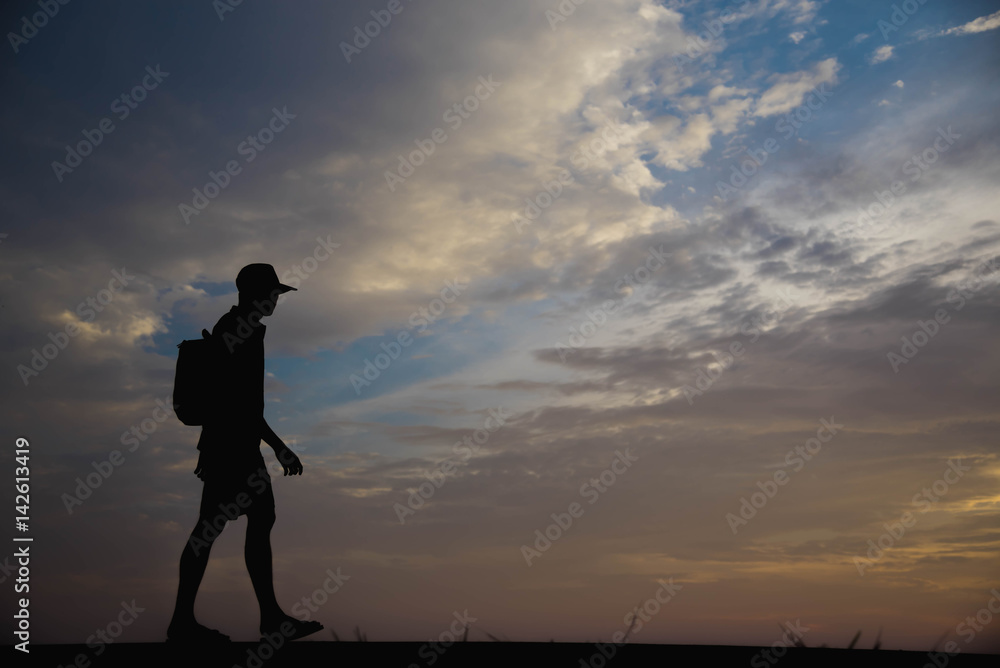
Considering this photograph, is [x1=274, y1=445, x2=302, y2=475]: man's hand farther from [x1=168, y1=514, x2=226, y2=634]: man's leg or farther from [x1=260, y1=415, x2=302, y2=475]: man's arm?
[x1=168, y1=514, x2=226, y2=634]: man's leg

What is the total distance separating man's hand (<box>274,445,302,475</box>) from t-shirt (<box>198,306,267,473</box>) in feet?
0.59

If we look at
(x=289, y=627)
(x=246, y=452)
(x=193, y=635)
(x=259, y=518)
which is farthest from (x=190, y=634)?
(x=246, y=452)

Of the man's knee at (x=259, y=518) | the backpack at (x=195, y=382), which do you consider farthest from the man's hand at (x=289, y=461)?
the backpack at (x=195, y=382)

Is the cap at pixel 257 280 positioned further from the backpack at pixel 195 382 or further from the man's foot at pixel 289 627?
the man's foot at pixel 289 627

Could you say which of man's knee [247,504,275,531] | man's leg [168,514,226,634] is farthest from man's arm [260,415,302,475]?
man's leg [168,514,226,634]

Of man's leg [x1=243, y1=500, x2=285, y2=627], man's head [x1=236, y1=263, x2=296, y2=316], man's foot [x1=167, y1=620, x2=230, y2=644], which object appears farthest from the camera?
man's head [x1=236, y1=263, x2=296, y2=316]

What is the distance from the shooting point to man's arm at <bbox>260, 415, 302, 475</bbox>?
5.71 metres

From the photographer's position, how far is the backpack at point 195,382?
5.51 m

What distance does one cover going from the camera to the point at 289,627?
5.41 metres

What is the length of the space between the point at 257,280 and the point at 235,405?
3.47 feet

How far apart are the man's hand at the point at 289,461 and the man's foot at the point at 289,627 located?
44.9 inches

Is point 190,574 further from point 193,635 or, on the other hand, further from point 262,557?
point 262,557

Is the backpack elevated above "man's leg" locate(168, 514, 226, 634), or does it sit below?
above

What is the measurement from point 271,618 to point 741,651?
4.25 m
